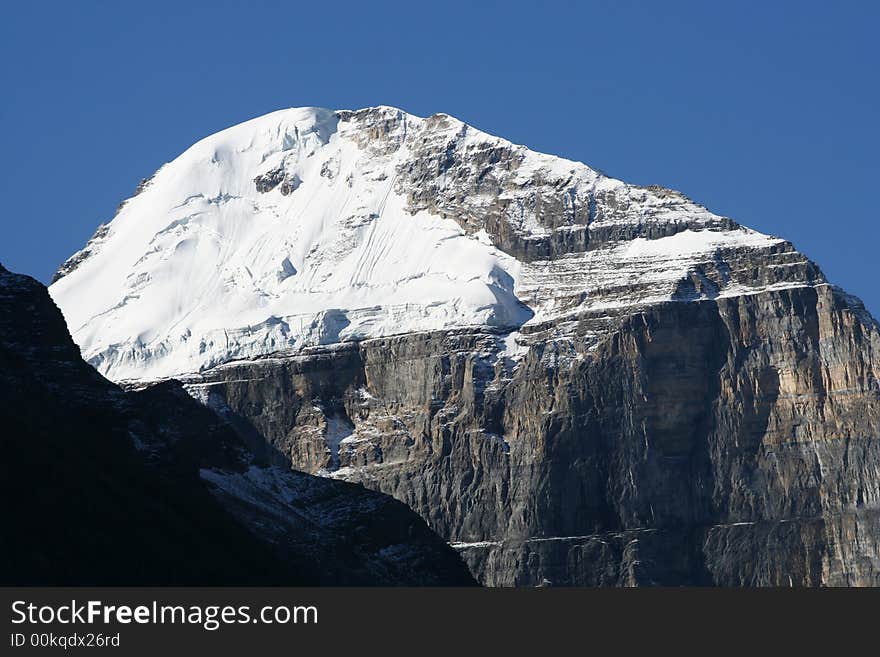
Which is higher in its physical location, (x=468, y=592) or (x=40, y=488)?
(x=40, y=488)

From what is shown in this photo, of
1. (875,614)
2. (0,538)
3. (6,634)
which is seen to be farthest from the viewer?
(0,538)

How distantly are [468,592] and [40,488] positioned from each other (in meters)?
38.3

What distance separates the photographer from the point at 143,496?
19688cm

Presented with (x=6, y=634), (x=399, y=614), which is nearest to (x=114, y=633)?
(x=6, y=634)

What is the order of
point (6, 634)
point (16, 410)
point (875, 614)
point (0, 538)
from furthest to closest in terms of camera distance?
point (16, 410) < point (0, 538) < point (875, 614) < point (6, 634)

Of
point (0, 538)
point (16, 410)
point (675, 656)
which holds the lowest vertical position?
point (675, 656)

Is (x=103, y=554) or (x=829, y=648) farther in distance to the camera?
(x=103, y=554)

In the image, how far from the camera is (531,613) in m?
146

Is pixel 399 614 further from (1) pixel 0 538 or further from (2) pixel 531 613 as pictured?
(1) pixel 0 538

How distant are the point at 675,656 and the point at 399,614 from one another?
13.8m

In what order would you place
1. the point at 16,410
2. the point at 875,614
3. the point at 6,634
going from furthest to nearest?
the point at 16,410 → the point at 875,614 → the point at 6,634

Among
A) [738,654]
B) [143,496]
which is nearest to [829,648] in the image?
[738,654]

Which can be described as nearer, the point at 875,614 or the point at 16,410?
the point at 875,614

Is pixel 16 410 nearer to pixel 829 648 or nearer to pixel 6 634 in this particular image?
pixel 6 634
